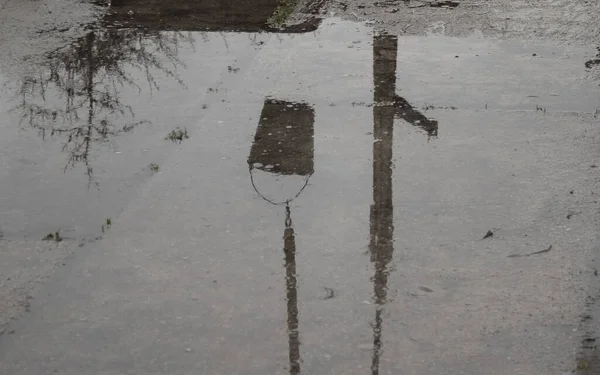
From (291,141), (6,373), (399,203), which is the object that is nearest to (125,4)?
(291,141)

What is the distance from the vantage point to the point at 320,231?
500 centimetres

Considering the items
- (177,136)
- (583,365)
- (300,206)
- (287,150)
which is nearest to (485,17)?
(287,150)

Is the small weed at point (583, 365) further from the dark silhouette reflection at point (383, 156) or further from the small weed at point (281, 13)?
the small weed at point (281, 13)

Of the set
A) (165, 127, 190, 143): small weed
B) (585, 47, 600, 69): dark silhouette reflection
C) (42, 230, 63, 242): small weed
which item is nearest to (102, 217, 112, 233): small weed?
(42, 230, 63, 242): small weed

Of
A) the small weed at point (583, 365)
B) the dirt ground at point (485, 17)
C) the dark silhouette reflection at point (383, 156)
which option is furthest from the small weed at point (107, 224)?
the dirt ground at point (485, 17)

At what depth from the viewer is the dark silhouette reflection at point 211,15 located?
8.43m

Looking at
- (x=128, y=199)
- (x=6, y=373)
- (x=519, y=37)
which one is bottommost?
(x=6, y=373)

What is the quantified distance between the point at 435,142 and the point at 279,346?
8.17 ft

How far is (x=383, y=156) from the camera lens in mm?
5875

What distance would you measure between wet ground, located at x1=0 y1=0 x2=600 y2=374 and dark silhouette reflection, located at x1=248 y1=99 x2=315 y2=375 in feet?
0.06

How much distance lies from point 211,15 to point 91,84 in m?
1.98

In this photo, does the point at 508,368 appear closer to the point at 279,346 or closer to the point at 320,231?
the point at 279,346

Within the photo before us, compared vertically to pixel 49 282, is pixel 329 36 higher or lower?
higher

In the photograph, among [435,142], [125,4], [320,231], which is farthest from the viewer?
[125,4]
